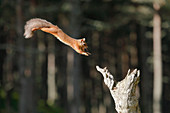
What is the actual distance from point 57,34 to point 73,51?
1321 centimetres

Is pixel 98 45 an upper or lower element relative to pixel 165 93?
upper

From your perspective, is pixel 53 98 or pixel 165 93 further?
pixel 165 93

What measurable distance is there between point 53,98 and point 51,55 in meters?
3.72

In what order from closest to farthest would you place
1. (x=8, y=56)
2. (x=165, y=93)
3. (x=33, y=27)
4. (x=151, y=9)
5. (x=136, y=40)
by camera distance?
(x=33, y=27)
(x=151, y=9)
(x=8, y=56)
(x=136, y=40)
(x=165, y=93)

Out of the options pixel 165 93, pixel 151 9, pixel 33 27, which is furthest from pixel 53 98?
pixel 33 27

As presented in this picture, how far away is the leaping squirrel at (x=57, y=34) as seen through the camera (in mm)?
3320

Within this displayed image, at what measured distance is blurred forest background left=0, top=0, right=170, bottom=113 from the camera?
16.0m

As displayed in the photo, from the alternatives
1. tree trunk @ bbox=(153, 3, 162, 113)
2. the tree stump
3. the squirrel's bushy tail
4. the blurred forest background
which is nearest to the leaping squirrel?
the squirrel's bushy tail

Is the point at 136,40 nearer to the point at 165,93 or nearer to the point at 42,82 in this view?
the point at 165,93

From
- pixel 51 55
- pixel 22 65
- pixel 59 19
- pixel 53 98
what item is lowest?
pixel 53 98

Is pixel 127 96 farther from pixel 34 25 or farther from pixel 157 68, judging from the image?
pixel 157 68

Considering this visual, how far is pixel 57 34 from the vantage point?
3.34 m

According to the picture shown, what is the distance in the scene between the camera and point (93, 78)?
105ft

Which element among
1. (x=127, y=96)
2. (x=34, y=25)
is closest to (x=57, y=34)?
(x=34, y=25)
